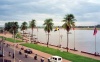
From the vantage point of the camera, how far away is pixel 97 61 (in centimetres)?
4681

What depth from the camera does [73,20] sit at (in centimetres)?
6500

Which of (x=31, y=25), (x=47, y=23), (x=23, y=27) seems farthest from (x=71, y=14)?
(x=23, y=27)

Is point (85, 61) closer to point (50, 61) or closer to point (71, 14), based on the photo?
point (50, 61)

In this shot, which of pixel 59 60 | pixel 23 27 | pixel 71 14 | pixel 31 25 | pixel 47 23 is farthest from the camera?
pixel 23 27

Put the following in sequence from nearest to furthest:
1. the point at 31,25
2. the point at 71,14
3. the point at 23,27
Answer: the point at 71,14 → the point at 31,25 → the point at 23,27

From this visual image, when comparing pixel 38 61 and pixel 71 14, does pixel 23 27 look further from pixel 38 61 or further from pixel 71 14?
pixel 38 61

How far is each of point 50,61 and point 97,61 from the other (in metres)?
10.0

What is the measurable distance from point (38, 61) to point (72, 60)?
7279mm

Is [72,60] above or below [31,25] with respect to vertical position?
below

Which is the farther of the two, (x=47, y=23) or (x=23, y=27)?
(x=23, y=27)

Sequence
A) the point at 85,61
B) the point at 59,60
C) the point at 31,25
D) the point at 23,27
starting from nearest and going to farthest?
the point at 59,60, the point at 85,61, the point at 31,25, the point at 23,27

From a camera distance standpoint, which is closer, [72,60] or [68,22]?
[72,60]

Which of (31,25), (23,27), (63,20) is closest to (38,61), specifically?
(63,20)

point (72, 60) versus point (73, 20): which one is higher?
point (73, 20)
